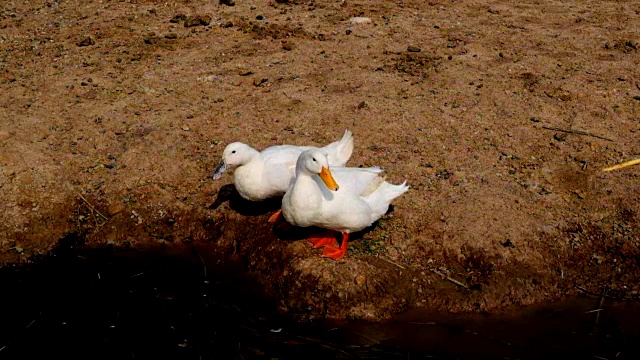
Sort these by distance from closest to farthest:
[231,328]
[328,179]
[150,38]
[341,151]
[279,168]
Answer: [231,328], [328,179], [279,168], [341,151], [150,38]

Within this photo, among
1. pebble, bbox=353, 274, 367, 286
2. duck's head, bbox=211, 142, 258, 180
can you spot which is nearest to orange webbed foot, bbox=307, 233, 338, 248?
pebble, bbox=353, 274, 367, 286

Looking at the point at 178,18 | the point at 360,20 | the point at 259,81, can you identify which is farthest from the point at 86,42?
the point at 360,20

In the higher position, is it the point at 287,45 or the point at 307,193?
the point at 287,45

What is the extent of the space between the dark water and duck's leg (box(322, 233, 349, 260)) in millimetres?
578

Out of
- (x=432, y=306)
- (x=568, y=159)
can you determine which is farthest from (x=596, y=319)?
(x=568, y=159)

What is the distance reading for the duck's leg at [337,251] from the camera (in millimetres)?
4676

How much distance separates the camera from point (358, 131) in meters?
6.36

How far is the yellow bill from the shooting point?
14.3ft

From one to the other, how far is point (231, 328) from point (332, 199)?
1.24 m

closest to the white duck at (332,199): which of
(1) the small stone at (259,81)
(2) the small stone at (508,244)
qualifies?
(2) the small stone at (508,244)

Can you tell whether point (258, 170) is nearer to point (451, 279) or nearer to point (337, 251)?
point (337, 251)

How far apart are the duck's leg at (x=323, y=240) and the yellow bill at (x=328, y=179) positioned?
0.66 m

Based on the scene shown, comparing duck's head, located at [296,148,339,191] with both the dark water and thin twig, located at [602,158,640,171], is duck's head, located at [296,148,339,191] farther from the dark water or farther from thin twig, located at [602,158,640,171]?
thin twig, located at [602,158,640,171]

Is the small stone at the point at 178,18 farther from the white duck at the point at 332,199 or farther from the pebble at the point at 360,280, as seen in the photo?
the pebble at the point at 360,280
